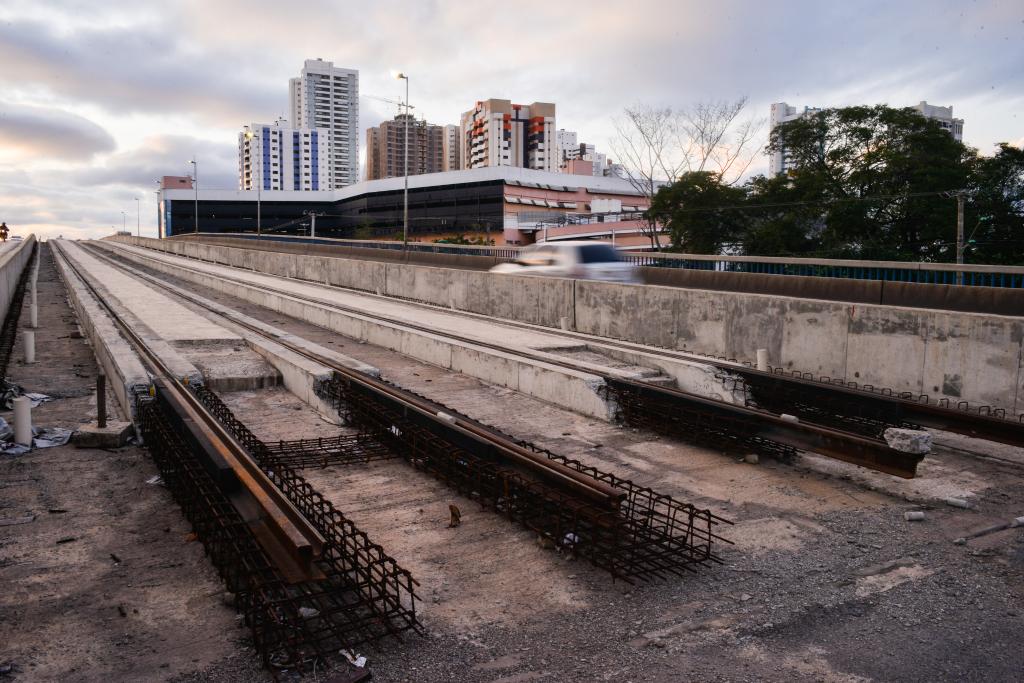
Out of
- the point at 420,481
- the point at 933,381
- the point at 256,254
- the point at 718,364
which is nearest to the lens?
the point at 420,481

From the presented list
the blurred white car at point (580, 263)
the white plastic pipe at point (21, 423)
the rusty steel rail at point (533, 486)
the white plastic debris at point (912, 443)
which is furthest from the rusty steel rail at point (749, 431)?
the blurred white car at point (580, 263)

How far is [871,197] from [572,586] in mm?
28944

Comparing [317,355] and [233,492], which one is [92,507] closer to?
[233,492]

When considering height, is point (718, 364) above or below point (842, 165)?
below

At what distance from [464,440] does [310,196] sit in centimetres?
13159

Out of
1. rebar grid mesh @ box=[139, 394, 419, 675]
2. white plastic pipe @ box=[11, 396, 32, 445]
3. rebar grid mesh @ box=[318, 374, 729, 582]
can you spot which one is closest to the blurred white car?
rebar grid mesh @ box=[318, 374, 729, 582]

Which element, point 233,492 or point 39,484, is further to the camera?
point 39,484

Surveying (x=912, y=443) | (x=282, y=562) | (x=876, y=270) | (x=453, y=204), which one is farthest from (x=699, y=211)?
(x=453, y=204)

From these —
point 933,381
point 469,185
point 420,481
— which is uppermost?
point 469,185

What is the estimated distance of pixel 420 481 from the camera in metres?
8.13

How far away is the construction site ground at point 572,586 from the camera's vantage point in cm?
444

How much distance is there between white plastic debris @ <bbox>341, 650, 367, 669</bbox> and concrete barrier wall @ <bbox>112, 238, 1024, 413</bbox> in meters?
9.28

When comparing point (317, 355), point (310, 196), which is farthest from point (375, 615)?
point (310, 196)

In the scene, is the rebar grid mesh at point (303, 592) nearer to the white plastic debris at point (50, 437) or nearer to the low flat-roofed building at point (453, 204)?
the white plastic debris at point (50, 437)
